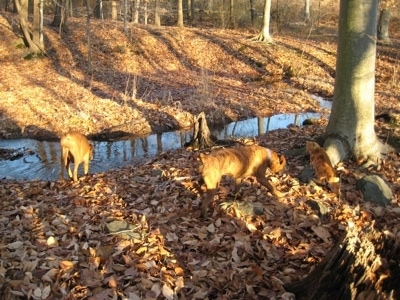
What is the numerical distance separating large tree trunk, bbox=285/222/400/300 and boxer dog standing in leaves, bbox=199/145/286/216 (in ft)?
7.30

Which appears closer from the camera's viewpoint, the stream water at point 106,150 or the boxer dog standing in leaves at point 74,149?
the boxer dog standing in leaves at point 74,149

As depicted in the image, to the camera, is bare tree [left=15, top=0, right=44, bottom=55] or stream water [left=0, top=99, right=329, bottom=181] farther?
bare tree [left=15, top=0, right=44, bottom=55]

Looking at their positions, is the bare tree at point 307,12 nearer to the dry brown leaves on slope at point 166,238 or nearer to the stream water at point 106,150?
the stream water at point 106,150

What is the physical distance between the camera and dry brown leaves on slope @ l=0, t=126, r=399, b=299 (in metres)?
4.23

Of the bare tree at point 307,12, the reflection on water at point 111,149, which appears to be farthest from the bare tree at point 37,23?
the bare tree at point 307,12

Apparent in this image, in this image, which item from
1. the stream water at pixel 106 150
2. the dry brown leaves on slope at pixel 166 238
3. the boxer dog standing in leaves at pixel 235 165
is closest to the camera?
the dry brown leaves on slope at pixel 166 238

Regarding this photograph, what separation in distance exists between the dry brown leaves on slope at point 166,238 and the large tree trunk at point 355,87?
0.50 m

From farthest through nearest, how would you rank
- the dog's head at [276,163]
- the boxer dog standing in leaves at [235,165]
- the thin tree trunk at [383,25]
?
the thin tree trunk at [383,25] → the dog's head at [276,163] → the boxer dog standing in leaves at [235,165]

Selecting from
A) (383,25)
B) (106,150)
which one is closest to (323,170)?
(106,150)

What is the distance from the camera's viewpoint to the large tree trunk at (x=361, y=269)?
319 centimetres

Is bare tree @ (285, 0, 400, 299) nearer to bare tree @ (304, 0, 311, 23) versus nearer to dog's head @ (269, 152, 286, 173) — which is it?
dog's head @ (269, 152, 286, 173)

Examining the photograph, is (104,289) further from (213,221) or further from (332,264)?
(332,264)

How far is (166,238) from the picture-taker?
518 centimetres

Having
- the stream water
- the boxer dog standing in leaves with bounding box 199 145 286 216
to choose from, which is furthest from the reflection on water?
the boxer dog standing in leaves with bounding box 199 145 286 216
